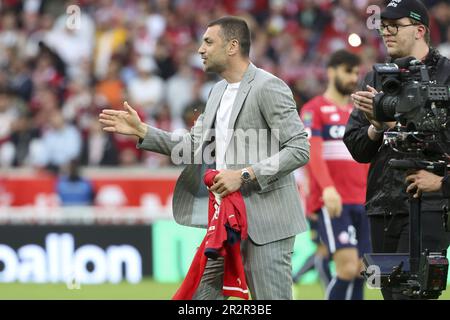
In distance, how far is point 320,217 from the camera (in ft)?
35.2

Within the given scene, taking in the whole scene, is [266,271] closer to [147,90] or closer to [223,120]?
[223,120]

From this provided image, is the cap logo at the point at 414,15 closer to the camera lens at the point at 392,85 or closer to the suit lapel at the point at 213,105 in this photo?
the camera lens at the point at 392,85

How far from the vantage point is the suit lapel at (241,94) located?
7340 mm

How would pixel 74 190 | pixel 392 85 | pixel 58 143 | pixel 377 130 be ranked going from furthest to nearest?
pixel 58 143, pixel 74 190, pixel 377 130, pixel 392 85

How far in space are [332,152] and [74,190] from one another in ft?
21.2

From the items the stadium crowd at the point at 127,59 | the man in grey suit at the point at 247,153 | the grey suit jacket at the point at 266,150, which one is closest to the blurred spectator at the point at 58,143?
the stadium crowd at the point at 127,59

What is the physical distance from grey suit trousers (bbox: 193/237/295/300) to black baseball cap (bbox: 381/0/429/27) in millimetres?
1553

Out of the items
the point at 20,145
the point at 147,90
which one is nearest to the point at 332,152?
the point at 20,145

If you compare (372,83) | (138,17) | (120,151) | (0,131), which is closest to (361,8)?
(138,17)

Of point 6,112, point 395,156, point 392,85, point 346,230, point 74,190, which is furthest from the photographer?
point 6,112

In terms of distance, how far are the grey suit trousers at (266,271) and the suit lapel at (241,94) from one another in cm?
70

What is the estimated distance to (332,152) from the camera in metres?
10.9

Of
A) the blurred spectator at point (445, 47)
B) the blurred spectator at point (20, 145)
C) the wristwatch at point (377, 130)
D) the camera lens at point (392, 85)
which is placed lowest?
the blurred spectator at point (20, 145)
